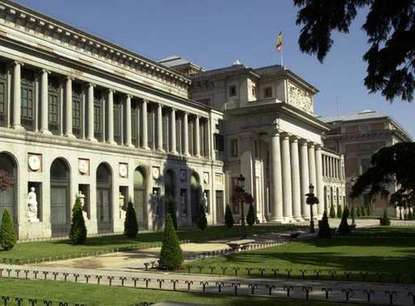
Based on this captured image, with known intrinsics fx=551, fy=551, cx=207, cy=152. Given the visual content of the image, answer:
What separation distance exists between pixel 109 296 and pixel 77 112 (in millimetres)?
36599

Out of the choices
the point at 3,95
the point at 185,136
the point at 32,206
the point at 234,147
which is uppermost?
the point at 3,95

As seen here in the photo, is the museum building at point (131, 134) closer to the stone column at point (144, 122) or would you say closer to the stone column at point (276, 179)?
the stone column at point (144, 122)

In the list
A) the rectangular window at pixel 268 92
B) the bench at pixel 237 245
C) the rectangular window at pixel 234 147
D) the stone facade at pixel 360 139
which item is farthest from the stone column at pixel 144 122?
the stone facade at pixel 360 139

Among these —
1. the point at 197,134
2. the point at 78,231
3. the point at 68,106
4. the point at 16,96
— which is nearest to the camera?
the point at 78,231

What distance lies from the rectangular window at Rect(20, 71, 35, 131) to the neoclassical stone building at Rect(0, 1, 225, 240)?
84 millimetres

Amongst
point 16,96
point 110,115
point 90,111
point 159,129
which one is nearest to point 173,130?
point 159,129

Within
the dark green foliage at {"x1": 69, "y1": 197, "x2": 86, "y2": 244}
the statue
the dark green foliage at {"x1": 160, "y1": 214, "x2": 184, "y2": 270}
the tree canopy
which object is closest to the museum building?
the statue

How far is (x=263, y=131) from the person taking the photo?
73.5 meters

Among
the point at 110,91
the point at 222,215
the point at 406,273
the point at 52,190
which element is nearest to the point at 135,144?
the point at 110,91

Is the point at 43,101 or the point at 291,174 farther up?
the point at 43,101

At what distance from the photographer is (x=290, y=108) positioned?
2965 inches

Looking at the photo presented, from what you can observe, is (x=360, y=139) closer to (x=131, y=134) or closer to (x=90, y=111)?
(x=131, y=134)

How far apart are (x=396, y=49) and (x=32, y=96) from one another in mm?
35208

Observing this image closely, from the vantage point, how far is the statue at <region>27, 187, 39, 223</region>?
142 feet
